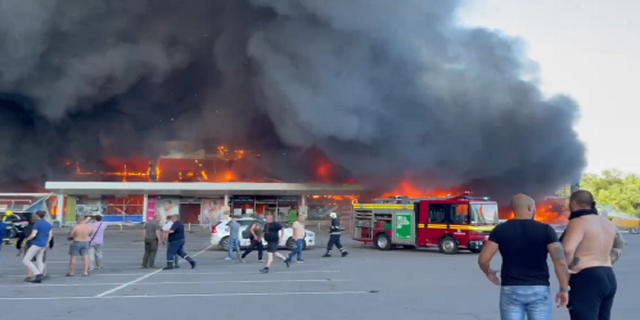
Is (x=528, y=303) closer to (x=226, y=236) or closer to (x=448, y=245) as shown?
(x=448, y=245)

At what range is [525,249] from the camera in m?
4.37

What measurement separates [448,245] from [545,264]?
542 inches

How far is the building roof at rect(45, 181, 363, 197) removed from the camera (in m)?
32.8

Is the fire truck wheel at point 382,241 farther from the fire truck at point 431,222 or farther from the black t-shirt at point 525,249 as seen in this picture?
the black t-shirt at point 525,249

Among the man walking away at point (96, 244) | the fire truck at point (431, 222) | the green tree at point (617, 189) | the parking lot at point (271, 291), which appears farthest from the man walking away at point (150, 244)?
the green tree at point (617, 189)

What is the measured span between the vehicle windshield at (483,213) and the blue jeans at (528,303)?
44.3 feet

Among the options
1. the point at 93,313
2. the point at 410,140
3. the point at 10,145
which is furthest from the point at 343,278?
the point at 10,145

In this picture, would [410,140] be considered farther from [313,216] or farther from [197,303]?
[197,303]

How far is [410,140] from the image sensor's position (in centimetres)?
2956

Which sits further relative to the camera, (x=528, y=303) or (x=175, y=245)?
(x=175, y=245)

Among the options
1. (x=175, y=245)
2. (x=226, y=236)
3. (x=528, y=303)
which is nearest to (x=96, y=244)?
(x=175, y=245)

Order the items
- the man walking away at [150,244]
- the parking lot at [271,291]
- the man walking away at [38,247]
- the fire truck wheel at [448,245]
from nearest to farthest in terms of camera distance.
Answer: the parking lot at [271,291] < the man walking away at [38,247] < the man walking away at [150,244] < the fire truck wheel at [448,245]

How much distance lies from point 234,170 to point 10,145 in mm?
13362

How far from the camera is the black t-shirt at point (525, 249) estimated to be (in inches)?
171
